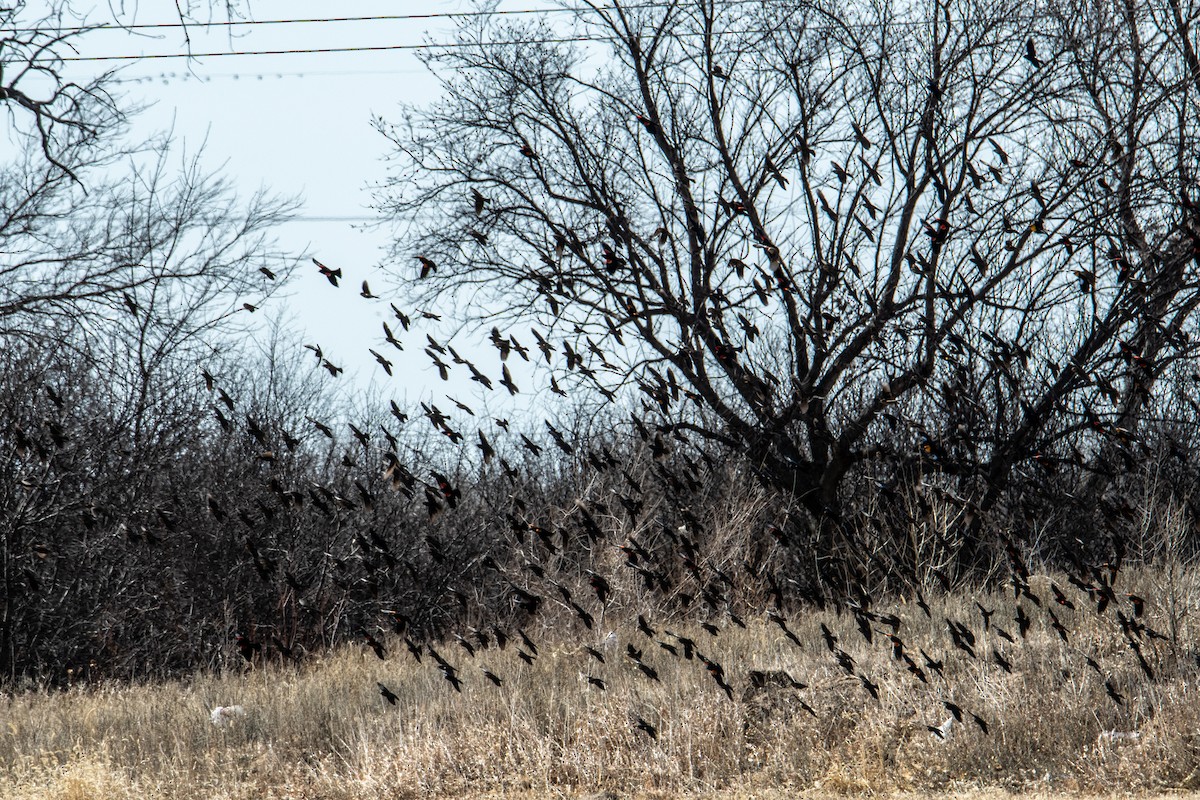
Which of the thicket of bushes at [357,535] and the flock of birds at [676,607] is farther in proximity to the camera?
the thicket of bushes at [357,535]

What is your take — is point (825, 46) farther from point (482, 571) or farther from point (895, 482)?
point (482, 571)

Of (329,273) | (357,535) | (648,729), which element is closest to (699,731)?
(648,729)

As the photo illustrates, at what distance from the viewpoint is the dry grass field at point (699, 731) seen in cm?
820

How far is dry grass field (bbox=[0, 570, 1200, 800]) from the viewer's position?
8.20 m

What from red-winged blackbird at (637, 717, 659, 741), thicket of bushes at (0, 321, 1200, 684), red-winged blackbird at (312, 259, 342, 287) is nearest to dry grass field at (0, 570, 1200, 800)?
red-winged blackbird at (637, 717, 659, 741)

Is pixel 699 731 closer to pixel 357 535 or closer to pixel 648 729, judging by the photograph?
pixel 648 729

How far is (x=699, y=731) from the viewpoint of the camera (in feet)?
28.7

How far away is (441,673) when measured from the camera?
10.9 metres

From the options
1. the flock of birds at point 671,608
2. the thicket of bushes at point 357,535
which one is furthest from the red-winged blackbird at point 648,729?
the thicket of bushes at point 357,535

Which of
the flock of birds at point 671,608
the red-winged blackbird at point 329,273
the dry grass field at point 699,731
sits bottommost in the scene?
the dry grass field at point 699,731

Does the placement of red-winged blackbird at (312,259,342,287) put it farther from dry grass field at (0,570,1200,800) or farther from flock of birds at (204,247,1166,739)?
dry grass field at (0,570,1200,800)

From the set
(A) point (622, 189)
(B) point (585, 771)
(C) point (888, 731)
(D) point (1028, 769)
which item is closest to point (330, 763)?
(B) point (585, 771)

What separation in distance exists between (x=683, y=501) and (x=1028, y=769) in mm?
8403

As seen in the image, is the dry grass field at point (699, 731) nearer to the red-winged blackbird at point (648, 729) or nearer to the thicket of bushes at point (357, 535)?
the red-winged blackbird at point (648, 729)
